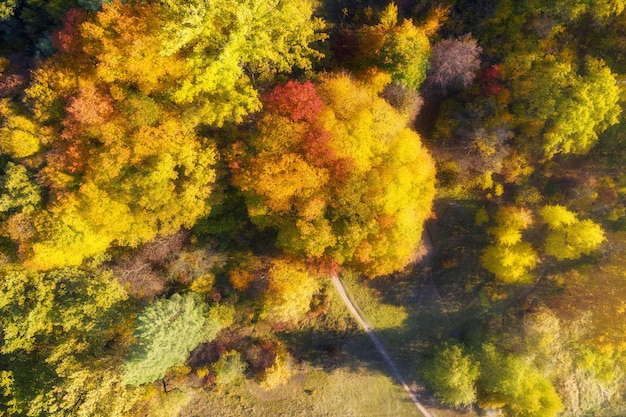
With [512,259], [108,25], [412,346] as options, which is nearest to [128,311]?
[108,25]

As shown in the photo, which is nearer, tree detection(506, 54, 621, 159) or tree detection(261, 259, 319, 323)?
tree detection(506, 54, 621, 159)

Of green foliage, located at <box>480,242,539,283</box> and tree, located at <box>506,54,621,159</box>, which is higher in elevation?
tree, located at <box>506,54,621,159</box>

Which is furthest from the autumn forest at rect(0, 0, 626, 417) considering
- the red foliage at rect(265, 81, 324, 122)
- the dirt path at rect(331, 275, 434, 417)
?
the dirt path at rect(331, 275, 434, 417)

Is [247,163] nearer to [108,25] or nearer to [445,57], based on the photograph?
[108,25]

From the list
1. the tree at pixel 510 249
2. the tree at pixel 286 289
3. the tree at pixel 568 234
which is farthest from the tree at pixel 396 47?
the tree at pixel 286 289

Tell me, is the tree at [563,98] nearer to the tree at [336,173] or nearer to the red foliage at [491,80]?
the red foliage at [491,80]

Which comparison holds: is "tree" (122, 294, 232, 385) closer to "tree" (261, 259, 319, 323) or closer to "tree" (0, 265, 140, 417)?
"tree" (0, 265, 140, 417)

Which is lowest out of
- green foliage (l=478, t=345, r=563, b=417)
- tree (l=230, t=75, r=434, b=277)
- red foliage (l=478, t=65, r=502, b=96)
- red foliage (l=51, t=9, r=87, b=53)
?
green foliage (l=478, t=345, r=563, b=417)
